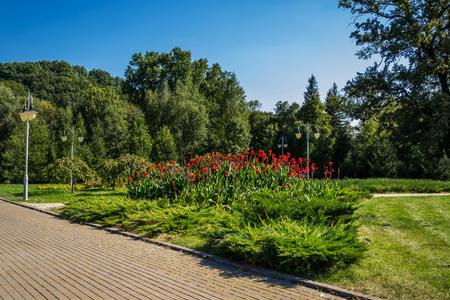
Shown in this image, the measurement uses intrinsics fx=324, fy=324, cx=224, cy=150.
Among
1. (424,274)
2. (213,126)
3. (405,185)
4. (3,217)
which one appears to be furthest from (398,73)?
(3,217)

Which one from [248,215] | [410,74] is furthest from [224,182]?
[410,74]

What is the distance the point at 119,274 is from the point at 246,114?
39.4 meters

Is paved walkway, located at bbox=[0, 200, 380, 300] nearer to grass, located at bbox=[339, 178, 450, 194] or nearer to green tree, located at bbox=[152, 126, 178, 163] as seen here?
grass, located at bbox=[339, 178, 450, 194]

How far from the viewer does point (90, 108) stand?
133ft

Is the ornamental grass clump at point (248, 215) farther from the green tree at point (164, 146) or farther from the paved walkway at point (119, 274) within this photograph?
the green tree at point (164, 146)

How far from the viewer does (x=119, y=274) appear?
5.06m

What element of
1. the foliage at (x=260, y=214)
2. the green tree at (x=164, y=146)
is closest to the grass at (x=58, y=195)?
the foliage at (x=260, y=214)

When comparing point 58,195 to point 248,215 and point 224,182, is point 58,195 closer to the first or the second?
point 224,182

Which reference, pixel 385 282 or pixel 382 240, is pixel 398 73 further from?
pixel 385 282

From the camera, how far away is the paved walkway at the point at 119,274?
13.8ft

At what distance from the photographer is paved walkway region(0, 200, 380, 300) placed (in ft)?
13.8

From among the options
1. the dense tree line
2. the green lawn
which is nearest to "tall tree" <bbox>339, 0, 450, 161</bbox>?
the dense tree line

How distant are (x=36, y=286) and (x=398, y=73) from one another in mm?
28673

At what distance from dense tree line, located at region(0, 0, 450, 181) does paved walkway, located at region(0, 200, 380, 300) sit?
23.0m
